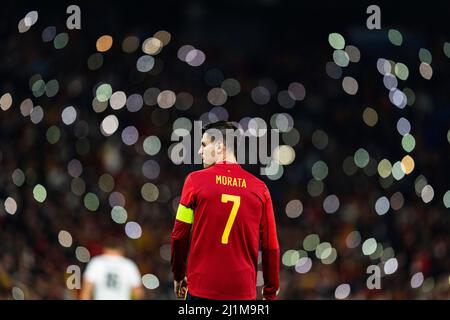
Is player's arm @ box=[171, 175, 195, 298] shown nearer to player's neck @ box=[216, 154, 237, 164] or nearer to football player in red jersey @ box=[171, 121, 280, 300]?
football player in red jersey @ box=[171, 121, 280, 300]

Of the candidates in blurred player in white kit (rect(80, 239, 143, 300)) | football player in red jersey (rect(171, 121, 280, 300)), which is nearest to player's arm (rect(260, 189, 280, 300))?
football player in red jersey (rect(171, 121, 280, 300))

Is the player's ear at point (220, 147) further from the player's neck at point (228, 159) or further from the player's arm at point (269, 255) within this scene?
the player's arm at point (269, 255)

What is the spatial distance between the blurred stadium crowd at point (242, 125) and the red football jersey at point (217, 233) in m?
4.05

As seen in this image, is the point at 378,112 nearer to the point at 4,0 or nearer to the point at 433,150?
the point at 433,150

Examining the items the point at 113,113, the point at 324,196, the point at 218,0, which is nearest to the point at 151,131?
the point at 113,113

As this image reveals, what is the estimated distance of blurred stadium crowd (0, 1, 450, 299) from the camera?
10.4 meters

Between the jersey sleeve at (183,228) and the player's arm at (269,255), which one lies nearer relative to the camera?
the jersey sleeve at (183,228)

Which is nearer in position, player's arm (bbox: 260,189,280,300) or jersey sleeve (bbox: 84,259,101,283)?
player's arm (bbox: 260,189,280,300)

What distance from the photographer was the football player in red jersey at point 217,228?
14.0 ft

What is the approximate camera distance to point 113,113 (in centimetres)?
1359

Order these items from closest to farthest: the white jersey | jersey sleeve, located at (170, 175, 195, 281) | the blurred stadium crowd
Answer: jersey sleeve, located at (170, 175, 195, 281)
the white jersey
the blurred stadium crowd

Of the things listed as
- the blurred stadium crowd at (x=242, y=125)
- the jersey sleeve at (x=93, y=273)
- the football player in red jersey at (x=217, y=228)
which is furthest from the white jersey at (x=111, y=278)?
the football player in red jersey at (x=217, y=228)

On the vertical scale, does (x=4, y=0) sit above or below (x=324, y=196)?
above

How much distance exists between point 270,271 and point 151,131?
358 inches
